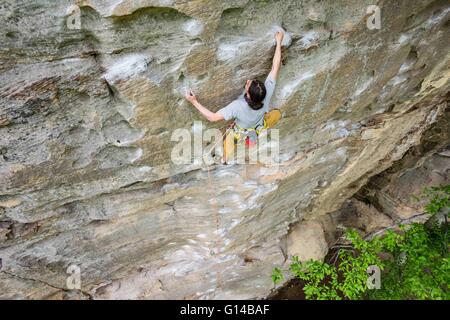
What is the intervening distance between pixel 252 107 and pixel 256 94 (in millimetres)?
221

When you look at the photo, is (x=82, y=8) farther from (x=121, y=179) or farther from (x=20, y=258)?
(x=20, y=258)

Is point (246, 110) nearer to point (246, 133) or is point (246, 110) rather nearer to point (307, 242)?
point (246, 133)

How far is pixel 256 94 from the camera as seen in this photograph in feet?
14.6

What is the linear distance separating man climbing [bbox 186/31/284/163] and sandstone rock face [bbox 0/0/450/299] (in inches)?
6.7

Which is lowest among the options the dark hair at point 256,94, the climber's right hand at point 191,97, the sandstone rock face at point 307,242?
the sandstone rock face at point 307,242

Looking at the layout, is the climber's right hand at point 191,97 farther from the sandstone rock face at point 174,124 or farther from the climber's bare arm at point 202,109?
the sandstone rock face at point 174,124

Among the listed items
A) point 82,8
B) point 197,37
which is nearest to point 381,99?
point 197,37

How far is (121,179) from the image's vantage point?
5.76 m

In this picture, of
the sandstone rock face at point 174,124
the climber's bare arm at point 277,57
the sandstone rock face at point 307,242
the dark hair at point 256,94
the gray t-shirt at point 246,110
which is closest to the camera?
the sandstone rock face at point 174,124

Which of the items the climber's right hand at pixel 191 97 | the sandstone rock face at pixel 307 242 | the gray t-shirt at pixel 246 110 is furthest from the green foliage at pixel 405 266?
the climber's right hand at pixel 191 97

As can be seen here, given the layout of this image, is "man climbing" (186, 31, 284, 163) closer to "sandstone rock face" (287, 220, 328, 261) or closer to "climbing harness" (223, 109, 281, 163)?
"climbing harness" (223, 109, 281, 163)

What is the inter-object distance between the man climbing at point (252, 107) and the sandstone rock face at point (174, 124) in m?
0.17

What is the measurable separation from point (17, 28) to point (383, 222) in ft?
28.0

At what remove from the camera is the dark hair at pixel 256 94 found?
4441mm
